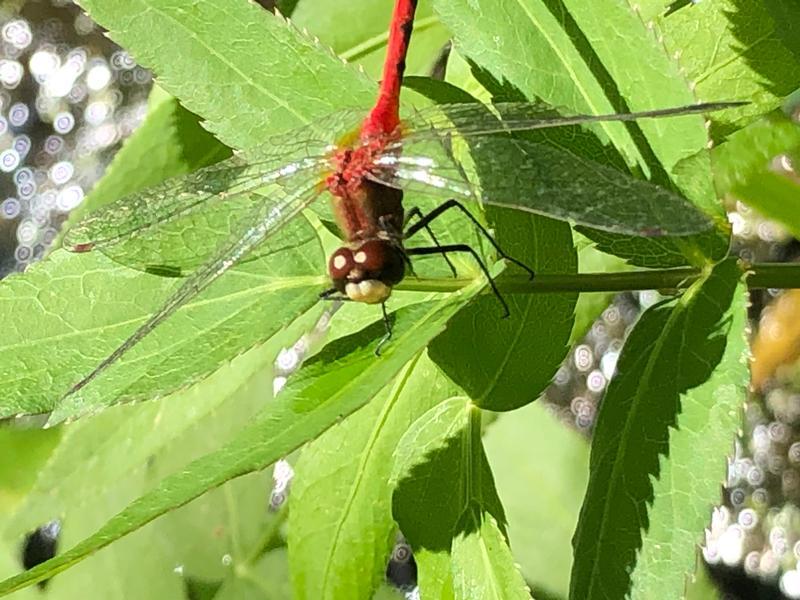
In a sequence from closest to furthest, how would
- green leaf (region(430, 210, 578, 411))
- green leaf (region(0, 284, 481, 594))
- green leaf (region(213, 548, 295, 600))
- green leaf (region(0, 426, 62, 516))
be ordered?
green leaf (region(0, 284, 481, 594)), green leaf (region(430, 210, 578, 411)), green leaf (region(213, 548, 295, 600)), green leaf (region(0, 426, 62, 516))

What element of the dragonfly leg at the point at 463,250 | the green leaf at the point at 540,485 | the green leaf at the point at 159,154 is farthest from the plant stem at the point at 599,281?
the green leaf at the point at 540,485

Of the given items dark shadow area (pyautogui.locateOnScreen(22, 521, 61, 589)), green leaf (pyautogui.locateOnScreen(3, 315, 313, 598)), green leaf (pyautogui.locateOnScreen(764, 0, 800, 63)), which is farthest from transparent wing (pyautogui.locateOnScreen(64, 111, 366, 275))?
dark shadow area (pyautogui.locateOnScreen(22, 521, 61, 589))

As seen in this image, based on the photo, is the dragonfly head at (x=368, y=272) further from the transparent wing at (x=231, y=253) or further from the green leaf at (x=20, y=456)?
the green leaf at (x=20, y=456)

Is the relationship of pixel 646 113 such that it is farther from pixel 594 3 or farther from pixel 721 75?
pixel 721 75

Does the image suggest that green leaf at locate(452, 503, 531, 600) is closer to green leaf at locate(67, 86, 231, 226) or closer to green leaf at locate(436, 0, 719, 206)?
green leaf at locate(436, 0, 719, 206)

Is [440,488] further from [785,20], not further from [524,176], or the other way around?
[785,20]

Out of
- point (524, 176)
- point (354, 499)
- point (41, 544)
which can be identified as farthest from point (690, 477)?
point (41, 544)
